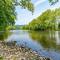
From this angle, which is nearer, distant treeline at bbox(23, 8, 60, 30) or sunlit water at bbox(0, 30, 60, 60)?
sunlit water at bbox(0, 30, 60, 60)

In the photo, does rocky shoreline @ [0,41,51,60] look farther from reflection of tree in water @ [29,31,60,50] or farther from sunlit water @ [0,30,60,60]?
reflection of tree in water @ [29,31,60,50]

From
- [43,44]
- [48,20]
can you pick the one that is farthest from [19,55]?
[48,20]

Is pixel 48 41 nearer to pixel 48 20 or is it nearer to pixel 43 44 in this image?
pixel 43 44

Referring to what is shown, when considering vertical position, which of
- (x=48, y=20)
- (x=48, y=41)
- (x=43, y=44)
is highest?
(x=48, y=20)

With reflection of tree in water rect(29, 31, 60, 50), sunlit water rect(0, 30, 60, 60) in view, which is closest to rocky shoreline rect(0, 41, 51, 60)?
sunlit water rect(0, 30, 60, 60)

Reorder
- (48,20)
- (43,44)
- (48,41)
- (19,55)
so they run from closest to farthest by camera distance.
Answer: (19,55) → (43,44) → (48,41) → (48,20)

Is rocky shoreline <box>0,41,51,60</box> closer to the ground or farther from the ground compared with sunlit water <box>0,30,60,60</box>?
farther from the ground

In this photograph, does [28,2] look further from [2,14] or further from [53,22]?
[53,22]

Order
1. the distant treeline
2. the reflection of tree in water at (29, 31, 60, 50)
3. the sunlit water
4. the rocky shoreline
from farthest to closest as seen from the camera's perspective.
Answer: the distant treeline, the reflection of tree in water at (29, 31, 60, 50), the sunlit water, the rocky shoreline

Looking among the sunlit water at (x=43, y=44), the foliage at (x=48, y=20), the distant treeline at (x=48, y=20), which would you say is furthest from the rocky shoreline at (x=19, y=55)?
the foliage at (x=48, y=20)

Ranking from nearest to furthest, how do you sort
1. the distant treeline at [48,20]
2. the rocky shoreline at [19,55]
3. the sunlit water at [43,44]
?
1. the rocky shoreline at [19,55]
2. the sunlit water at [43,44]
3. the distant treeline at [48,20]

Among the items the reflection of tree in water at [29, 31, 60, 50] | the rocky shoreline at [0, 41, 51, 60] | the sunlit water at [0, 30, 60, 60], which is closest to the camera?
the rocky shoreline at [0, 41, 51, 60]

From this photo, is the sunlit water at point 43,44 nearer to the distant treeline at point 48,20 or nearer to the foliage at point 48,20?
the distant treeline at point 48,20

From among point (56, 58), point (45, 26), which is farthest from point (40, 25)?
point (56, 58)
